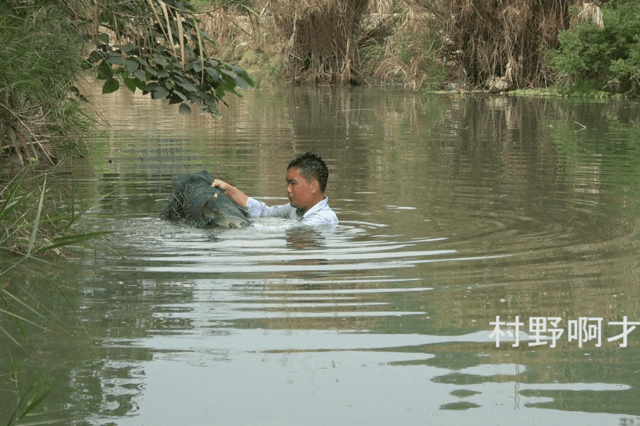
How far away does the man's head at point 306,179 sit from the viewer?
808 centimetres

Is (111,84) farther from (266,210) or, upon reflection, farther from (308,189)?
(308,189)

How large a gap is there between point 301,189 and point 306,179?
0.30 feet

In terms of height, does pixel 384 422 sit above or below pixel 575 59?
below

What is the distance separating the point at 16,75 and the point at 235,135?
9.82m

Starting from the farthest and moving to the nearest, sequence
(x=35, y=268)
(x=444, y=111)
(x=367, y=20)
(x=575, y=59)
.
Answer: (x=367, y=20), (x=575, y=59), (x=444, y=111), (x=35, y=268)

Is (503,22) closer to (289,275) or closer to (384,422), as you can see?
(289,275)

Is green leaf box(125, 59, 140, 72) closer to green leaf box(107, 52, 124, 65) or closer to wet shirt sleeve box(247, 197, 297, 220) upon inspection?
green leaf box(107, 52, 124, 65)

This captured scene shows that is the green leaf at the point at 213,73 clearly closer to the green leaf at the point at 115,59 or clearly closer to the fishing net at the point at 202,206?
the green leaf at the point at 115,59

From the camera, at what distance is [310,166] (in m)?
8.09

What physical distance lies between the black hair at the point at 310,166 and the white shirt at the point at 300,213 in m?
0.20

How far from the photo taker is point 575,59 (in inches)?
946

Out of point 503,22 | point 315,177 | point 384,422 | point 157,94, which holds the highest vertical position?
point 503,22

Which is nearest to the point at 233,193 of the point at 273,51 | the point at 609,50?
the point at 609,50

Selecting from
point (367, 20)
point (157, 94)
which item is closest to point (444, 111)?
point (367, 20)
